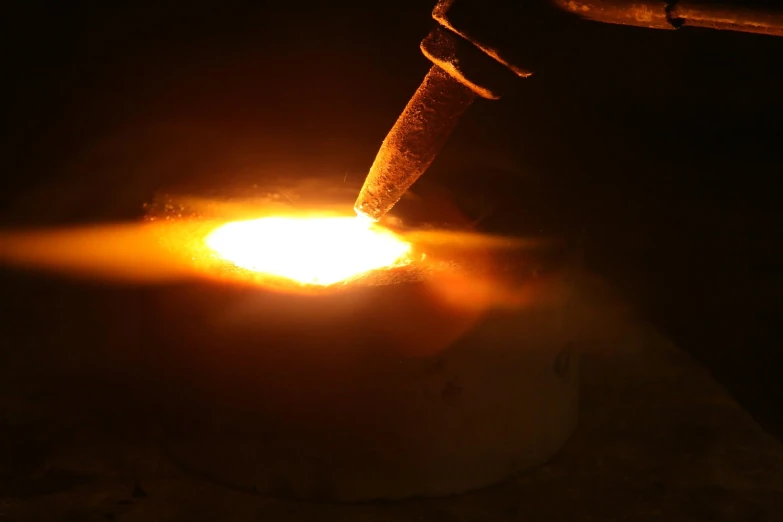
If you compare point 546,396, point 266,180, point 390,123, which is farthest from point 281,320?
point 390,123

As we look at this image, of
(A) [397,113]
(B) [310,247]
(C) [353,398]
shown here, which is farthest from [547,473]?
(A) [397,113]

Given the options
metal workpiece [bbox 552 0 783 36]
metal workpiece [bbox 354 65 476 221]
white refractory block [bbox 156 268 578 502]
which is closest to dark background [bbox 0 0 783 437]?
metal workpiece [bbox 354 65 476 221]

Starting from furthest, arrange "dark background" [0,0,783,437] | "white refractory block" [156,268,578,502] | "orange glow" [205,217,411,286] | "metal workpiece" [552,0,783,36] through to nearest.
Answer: "dark background" [0,0,783,437] → "orange glow" [205,217,411,286] → "white refractory block" [156,268,578,502] → "metal workpiece" [552,0,783,36]

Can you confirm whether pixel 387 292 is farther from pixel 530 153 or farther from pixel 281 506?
pixel 530 153

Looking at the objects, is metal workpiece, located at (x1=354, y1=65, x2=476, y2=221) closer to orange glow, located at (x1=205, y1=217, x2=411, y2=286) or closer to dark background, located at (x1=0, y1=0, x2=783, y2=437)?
orange glow, located at (x1=205, y1=217, x2=411, y2=286)

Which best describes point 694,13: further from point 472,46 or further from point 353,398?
point 353,398

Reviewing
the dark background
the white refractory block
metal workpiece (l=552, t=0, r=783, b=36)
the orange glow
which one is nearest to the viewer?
metal workpiece (l=552, t=0, r=783, b=36)
